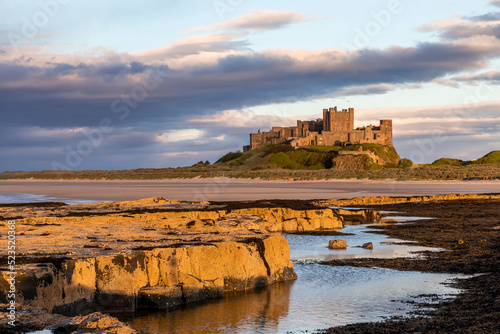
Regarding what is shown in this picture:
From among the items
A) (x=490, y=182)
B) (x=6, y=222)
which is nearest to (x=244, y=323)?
(x=6, y=222)

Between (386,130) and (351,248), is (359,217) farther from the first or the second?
(386,130)

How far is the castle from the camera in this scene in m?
157

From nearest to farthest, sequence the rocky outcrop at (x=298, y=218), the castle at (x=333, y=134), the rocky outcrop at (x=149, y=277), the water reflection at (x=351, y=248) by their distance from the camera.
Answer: the rocky outcrop at (x=149, y=277) → the water reflection at (x=351, y=248) → the rocky outcrop at (x=298, y=218) → the castle at (x=333, y=134)

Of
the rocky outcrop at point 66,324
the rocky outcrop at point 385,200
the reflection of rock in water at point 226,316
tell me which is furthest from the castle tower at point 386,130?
the rocky outcrop at point 66,324

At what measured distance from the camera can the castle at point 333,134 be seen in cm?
15712

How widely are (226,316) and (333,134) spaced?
151245 mm

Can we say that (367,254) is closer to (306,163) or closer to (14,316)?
(14,316)

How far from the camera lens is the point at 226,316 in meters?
9.33

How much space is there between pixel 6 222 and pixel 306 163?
12089cm

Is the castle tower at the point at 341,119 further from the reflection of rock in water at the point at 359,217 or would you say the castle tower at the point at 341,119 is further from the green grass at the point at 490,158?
the reflection of rock in water at the point at 359,217

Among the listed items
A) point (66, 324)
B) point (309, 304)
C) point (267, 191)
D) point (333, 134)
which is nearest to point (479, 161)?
point (333, 134)

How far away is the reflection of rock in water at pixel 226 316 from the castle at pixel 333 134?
142 m

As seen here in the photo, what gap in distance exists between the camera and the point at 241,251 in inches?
445

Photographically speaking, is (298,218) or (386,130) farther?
(386,130)
